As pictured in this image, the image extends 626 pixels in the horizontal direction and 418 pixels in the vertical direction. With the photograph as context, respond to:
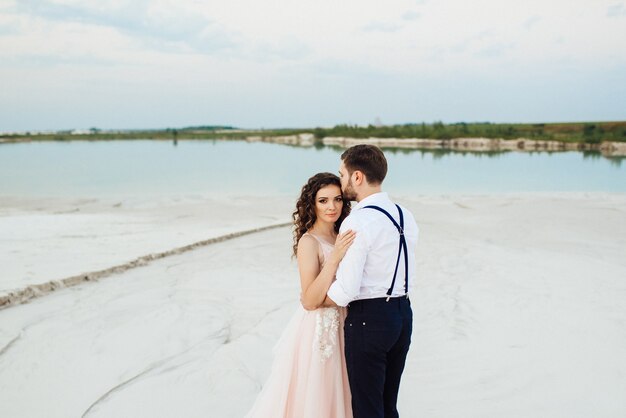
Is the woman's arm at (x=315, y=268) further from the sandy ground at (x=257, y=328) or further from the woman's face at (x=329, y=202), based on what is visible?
the sandy ground at (x=257, y=328)

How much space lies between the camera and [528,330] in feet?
16.0

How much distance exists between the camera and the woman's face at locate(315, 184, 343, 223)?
2.51 metres

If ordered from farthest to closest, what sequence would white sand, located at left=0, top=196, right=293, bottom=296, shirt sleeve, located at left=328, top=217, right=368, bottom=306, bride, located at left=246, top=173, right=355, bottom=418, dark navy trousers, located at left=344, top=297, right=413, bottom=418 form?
white sand, located at left=0, top=196, right=293, bottom=296
bride, located at left=246, top=173, right=355, bottom=418
dark navy trousers, located at left=344, top=297, right=413, bottom=418
shirt sleeve, located at left=328, top=217, right=368, bottom=306

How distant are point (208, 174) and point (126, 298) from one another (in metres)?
19.9

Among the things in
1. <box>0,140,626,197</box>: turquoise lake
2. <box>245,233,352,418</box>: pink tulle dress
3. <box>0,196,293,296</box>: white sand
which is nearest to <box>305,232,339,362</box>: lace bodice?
<box>245,233,352,418</box>: pink tulle dress

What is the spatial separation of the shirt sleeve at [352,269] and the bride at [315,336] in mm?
105

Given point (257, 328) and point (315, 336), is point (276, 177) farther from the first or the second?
point (315, 336)

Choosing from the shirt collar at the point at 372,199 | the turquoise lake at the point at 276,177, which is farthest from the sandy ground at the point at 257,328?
the turquoise lake at the point at 276,177

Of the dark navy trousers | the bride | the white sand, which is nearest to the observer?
the dark navy trousers

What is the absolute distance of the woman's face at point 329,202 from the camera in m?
2.51

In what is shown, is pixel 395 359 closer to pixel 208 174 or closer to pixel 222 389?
pixel 222 389

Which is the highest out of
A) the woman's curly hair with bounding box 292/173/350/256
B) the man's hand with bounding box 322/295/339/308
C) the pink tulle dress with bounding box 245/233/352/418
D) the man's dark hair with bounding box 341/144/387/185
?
the man's dark hair with bounding box 341/144/387/185

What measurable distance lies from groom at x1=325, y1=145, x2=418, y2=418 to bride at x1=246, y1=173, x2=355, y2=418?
11 centimetres

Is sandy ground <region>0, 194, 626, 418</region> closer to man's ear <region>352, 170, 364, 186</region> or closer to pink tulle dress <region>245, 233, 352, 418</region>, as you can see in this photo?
pink tulle dress <region>245, 233, 352, 418</region>
